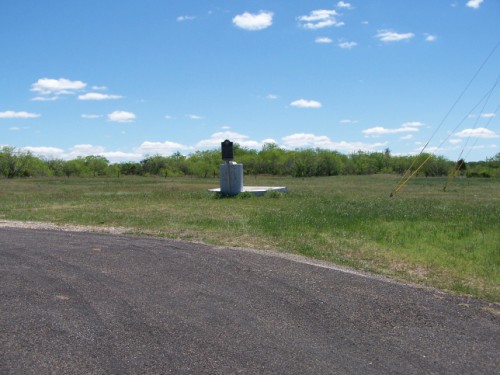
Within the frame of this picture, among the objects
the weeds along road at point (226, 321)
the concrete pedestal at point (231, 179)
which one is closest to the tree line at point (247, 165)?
the concrete pedestal at point (231, 179)

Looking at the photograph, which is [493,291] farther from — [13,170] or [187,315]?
[13,170]

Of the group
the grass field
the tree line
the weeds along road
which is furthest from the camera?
the tree line

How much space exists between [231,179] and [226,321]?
1865cm

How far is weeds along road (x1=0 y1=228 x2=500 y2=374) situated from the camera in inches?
191

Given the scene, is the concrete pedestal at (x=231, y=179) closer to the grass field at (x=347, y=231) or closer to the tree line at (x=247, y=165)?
the grass field at (x=347, y=231)

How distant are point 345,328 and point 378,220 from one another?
10.3m

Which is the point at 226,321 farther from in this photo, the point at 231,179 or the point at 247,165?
the point at 247,165

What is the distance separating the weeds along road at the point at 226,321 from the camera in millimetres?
4855

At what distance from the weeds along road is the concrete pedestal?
15364 millimetres

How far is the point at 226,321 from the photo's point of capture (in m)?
5.95

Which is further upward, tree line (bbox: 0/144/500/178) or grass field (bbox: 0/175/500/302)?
tree line (bbox: 0/144/500/178)

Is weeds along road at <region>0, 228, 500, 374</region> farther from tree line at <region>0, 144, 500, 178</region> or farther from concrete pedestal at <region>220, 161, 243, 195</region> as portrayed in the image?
tree line at <region>0, 144, 500, 178</region>

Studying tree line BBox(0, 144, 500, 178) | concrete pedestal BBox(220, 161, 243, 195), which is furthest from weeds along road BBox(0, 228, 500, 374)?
tree line BBox(0, 144, 500, 178)

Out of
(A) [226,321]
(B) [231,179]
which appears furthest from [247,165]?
(A) [226,321]
